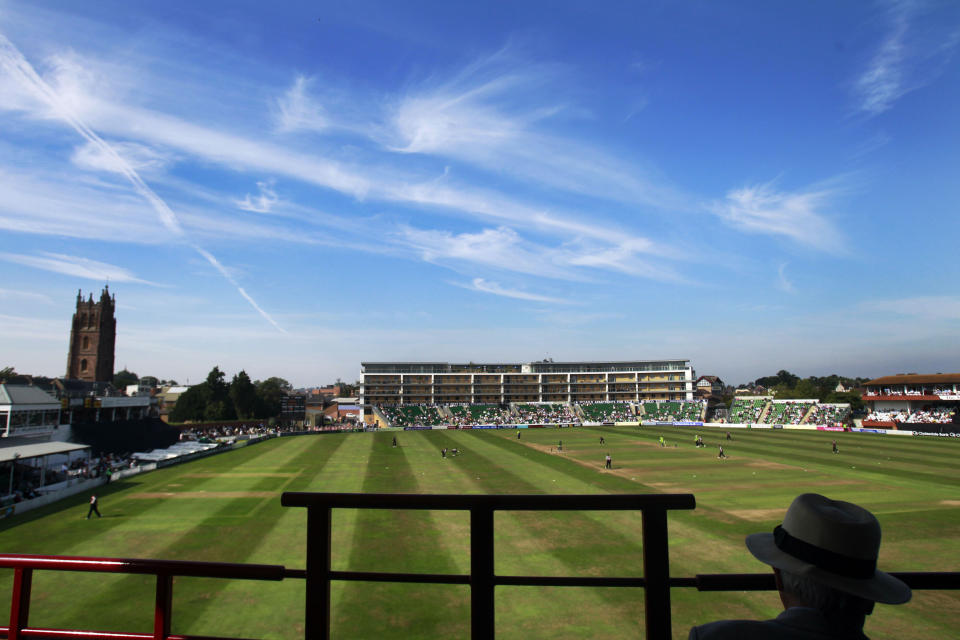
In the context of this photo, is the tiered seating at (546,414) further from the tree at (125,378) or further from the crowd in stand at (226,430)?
the tree at (125,378)

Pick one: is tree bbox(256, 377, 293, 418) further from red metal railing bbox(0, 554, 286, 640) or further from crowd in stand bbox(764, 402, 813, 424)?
red metal railing bbox(0, 554, 286, 640)

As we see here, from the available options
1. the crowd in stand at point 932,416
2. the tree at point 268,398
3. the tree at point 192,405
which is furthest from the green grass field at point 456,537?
the tree at point 268,398

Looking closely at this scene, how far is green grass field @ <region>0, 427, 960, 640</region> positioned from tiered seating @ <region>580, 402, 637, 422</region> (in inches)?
2043

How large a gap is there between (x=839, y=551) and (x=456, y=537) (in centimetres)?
1985

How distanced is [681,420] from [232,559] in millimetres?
83253

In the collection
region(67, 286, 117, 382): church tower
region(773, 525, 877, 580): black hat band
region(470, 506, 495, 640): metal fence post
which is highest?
region(67, 286, 117, 382): church tower

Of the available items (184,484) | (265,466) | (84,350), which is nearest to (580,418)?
(265,466)

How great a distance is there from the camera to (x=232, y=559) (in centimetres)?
1769

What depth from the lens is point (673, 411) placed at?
9650cm

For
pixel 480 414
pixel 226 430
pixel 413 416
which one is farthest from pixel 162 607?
pixel 480 414

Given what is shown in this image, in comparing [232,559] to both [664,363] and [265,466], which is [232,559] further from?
[664,363]

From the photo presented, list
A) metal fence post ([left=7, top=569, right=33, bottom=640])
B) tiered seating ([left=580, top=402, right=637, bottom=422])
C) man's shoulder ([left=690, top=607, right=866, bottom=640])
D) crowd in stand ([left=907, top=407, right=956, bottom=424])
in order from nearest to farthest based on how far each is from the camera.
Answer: man's shoulder ([left=690, top=607, right=866, bottom=640])
metal fence post ([left=7, top=569, right=33, bottom=640])
crowd in stand ([left=907, top=407, right=956, bottom=424])
tiered seating ([left=580, top=402, right=637, bottom=422])

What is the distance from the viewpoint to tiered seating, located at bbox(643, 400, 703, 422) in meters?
92.6

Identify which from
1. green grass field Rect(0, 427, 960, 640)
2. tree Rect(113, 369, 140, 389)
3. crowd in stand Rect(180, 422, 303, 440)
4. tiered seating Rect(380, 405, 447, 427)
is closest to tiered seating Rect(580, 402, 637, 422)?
tiered seating Rect(380, 405, 447, 427)
